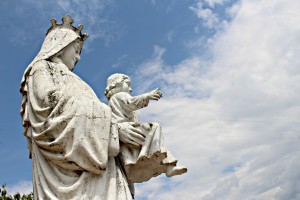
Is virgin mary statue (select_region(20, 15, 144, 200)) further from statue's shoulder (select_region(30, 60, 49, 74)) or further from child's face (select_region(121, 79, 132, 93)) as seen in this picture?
child's face (select_region(121, 79, 132, 93))

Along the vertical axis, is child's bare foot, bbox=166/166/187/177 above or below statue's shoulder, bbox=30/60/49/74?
below

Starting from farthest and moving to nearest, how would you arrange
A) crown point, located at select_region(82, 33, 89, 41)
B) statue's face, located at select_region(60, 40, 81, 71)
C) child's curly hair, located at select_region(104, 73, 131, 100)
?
crown point, located at select_region(82, 33, 89, 41) → child's curly hair, located at select_region(104, 73, 131, 100) → statue's face, located at select_region(60, 40, 81, 71)

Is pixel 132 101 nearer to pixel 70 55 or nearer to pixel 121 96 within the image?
pixel 121 96

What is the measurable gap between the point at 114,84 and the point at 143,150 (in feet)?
4.75

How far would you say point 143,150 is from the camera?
19.1 ft

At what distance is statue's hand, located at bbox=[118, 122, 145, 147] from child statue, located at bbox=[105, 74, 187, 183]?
0.17 ft

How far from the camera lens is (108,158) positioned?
5.81 m

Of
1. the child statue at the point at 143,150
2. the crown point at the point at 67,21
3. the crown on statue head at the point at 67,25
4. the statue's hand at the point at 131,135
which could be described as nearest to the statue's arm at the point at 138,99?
the child statue at the point at 143,150

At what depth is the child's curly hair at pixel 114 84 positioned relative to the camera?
6719 mm

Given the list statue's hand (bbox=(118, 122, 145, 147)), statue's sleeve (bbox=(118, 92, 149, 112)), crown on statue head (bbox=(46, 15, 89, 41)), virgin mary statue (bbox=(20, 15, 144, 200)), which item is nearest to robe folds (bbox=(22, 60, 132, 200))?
virgin mary statue (bbox=(20, 15, 144, 200))

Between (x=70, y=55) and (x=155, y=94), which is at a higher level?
(x=70, y=55)

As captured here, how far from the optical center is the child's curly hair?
22.0ft

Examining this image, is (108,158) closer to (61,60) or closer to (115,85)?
(115,85)

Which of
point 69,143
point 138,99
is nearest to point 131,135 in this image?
point 138,99
